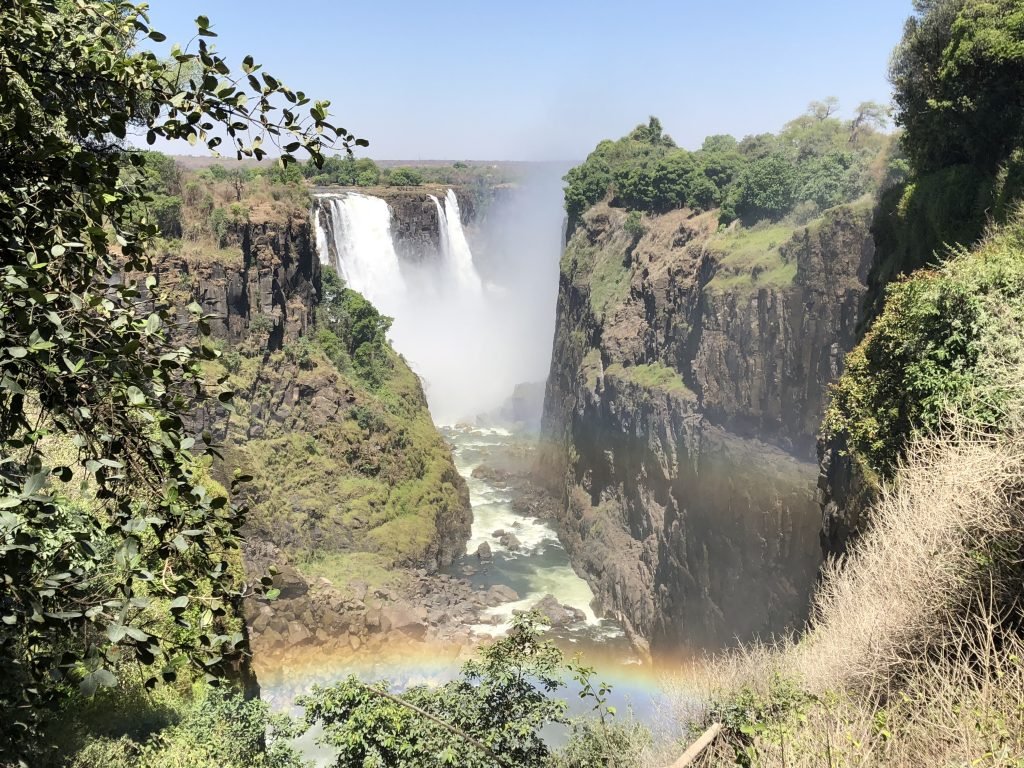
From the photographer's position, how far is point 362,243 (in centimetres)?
6222

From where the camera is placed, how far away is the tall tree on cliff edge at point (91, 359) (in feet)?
9.21

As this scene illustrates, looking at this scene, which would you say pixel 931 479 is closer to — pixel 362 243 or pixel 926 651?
pixel 926 651

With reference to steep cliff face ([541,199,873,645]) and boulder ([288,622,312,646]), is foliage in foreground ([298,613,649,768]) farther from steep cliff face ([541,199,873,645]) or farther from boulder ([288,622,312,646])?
boulder ([288,622,312,646])

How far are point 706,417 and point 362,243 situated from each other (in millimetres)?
33222

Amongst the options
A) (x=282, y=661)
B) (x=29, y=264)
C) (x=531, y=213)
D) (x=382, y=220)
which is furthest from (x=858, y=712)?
(x=531, y=213)

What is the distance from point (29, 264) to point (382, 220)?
203ft

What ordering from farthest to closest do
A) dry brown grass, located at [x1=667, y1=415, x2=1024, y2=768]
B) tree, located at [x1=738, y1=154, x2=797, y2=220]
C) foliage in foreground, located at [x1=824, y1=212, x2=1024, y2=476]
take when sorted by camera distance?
tree, located at [x1=738, y1=154, x2=797, y2=220], foliage in foreground, located at [x1=824, y1=212, x2=1024, y2=476], dry brown grass, located at [x1=667, y1=415, x2=1024, y2=768]

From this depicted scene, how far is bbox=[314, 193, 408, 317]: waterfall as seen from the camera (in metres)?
58.5

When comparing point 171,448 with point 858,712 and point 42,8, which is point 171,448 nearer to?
point 42,8

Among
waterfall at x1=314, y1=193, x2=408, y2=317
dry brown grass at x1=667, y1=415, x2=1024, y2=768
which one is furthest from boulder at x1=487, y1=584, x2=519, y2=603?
dry brown grass at x1=667, y1=415, x2=1024, y2=768

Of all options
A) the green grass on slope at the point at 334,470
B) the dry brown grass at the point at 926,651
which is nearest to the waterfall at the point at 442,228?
the green grass on slope at the point at 334,470

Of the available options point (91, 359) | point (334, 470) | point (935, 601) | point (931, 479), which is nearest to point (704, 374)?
point (334, 470)

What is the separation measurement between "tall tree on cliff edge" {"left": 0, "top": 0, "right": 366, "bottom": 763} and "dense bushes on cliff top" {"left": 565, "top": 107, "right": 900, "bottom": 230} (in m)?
48.8

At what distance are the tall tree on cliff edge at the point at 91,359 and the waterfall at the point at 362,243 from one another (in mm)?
55162
